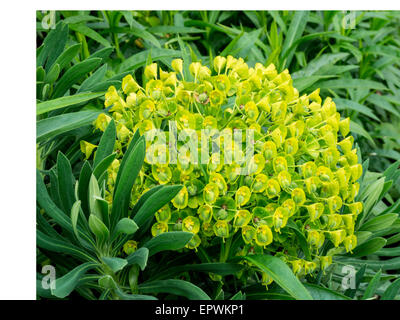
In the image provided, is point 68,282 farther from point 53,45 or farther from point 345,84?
point 345,84

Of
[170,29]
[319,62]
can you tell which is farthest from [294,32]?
[170,29]

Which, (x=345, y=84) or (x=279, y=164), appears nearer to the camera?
(x=279, y=164)

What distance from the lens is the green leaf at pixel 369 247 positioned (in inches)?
44.3

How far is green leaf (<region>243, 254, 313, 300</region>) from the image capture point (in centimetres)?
86

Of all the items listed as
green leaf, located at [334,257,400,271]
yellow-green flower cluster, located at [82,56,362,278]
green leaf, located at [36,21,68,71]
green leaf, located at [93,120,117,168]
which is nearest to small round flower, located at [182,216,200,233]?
yellow-green flower cluster, located at [82,56,362,278]

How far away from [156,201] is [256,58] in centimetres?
90

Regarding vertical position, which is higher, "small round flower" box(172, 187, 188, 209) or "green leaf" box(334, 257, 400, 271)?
"small round flower" box(172, 187, 188, 209)

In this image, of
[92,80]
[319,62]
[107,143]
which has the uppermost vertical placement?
[319,62]

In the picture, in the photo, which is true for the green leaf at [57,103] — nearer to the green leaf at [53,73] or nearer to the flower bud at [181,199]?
the green leaf at [53,73]

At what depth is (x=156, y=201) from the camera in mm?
886

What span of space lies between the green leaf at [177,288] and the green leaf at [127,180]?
159 mm

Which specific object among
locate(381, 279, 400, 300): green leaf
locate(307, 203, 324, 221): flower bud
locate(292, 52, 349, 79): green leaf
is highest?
locate(292, 52, 349, 79): green leaf

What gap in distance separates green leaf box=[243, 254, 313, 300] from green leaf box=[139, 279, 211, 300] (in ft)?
0.37

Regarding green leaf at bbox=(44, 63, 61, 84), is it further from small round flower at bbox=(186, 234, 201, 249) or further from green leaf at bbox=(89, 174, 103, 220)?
small round flower at bbox=(186, 234, 201, 249)
